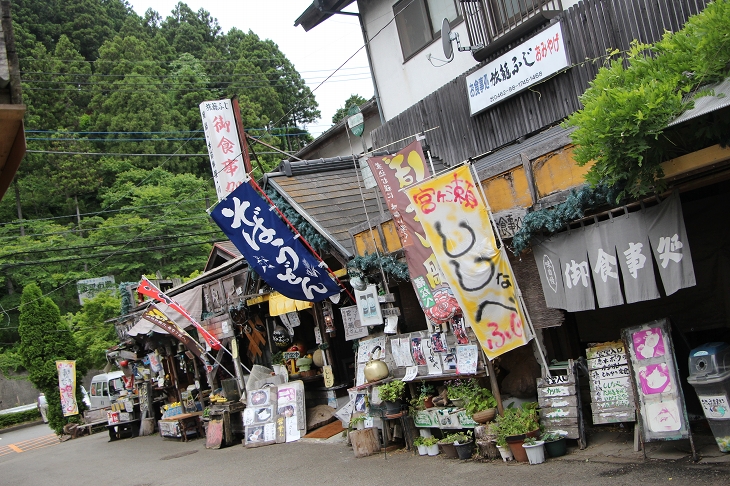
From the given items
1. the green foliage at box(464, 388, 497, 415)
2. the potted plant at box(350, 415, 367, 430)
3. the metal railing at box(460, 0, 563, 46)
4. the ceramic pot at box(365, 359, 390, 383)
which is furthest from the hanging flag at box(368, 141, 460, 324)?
the metal railing at box(460, 0, 563, 46)

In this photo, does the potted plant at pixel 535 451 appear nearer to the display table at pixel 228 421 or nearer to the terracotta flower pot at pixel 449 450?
the terracotta flower pot at pixel 449 450

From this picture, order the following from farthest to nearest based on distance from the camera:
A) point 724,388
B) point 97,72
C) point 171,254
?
1. point 97,72
2. point 171,254
3. point 724,388

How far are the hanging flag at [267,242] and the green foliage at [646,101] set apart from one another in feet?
23.9

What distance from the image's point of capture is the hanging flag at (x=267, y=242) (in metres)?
13.5

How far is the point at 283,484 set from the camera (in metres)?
11.4

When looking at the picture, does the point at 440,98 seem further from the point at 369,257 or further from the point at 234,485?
the point at 234,485

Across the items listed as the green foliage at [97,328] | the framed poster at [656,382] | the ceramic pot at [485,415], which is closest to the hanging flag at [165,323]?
the ceramic pot at [485,415]

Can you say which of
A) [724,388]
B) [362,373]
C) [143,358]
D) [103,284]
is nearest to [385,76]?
[362,373]

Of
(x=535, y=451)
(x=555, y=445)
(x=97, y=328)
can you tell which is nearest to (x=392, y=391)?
(x=535, y=451)

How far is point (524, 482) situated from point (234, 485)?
6044 millimetres

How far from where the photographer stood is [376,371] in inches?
493

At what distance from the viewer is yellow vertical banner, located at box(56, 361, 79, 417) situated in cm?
2964

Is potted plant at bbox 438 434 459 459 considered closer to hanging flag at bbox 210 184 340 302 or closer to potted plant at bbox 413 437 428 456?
potted plant at bbox 413 437 428 456

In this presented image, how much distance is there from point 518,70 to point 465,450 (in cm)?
726
